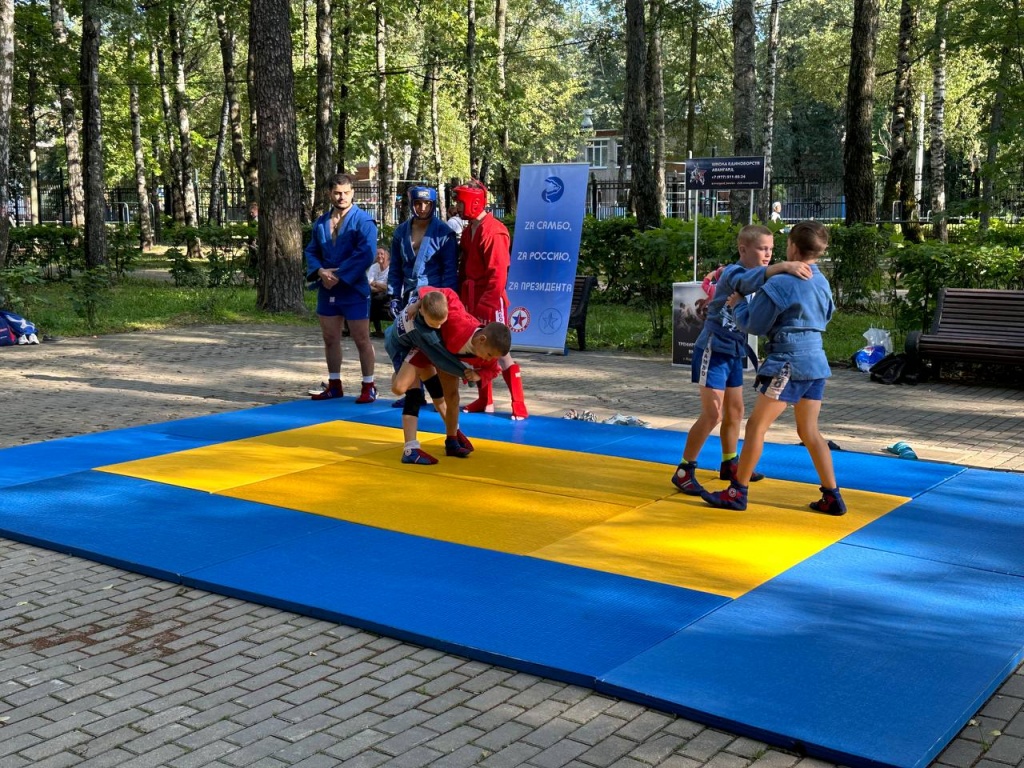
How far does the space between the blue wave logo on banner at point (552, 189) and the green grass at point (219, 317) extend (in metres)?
2.12

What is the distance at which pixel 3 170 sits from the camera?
1619cm

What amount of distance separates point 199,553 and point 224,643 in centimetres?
122

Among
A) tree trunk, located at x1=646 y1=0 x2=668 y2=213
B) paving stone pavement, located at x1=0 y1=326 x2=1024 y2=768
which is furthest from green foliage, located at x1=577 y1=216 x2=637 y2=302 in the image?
paving stone pavement, located at x1=0 y1=326 x2=1024 y2=768

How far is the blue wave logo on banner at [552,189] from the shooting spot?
13.5 meters

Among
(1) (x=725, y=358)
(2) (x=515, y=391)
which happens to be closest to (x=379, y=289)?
(2) (x=515, y=391)

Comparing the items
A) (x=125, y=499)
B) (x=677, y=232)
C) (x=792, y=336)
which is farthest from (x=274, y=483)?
(x=677, y=232)

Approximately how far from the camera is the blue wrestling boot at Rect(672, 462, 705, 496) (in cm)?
687

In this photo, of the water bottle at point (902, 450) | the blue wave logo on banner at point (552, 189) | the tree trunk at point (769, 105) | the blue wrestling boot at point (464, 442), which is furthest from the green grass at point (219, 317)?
the tree trunk at point (769, 105)

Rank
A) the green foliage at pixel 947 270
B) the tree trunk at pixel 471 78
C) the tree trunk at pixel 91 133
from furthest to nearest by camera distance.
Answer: the tree trunk at pixel 471 78 < the tree trunk at pixel 91 133 < the green foliage at pixel 947 270

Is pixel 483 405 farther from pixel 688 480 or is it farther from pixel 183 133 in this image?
pixel 183 133

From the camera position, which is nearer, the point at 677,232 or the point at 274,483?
the point at 274,483

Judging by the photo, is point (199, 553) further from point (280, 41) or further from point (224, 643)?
point (280, 41)

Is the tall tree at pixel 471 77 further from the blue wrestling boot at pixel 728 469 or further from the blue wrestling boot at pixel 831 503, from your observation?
the blue wrestling boot at pixel 831 503

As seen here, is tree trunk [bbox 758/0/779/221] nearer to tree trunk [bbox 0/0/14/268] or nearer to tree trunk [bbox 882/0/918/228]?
tree trunk [bbox 882/0/918/228]
